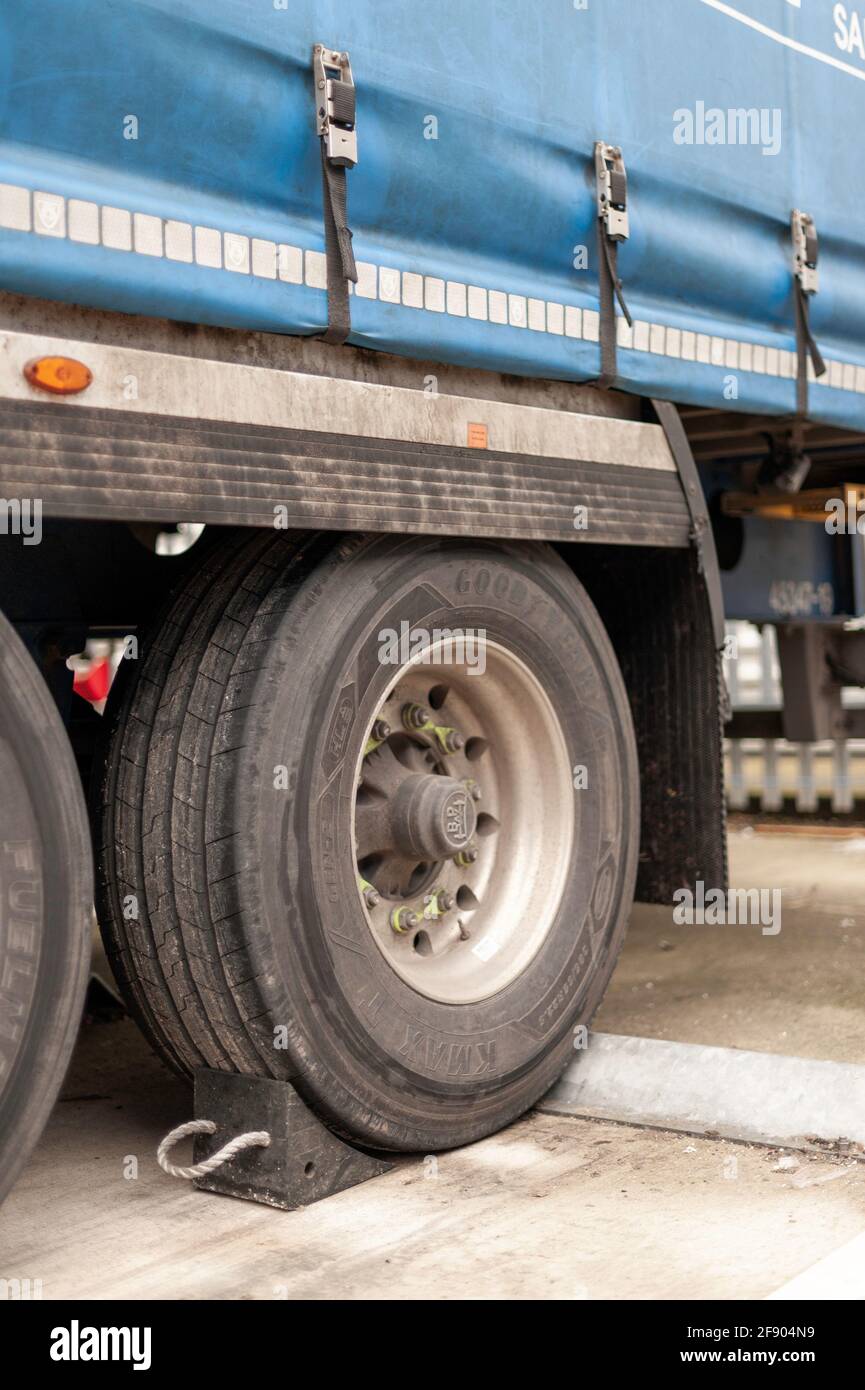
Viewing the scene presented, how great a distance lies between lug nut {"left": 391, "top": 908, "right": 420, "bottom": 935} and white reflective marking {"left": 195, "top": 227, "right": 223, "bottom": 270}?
1.61 m

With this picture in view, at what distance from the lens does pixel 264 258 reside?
3.05 m

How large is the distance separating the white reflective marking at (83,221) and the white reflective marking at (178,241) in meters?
0.16

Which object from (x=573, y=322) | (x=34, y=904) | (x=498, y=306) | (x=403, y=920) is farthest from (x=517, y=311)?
(x=34, y=904)

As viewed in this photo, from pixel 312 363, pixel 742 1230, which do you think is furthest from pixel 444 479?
pixel 742 1230

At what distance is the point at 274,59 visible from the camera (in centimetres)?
303

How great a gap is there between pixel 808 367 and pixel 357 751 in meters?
2.17

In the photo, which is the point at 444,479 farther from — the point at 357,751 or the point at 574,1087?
the point at 574,1087

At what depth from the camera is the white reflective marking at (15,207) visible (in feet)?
8.44

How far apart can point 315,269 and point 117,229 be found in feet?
1.67

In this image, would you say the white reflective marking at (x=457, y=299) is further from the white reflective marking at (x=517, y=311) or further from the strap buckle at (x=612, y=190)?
the strap buckle at (x=612, y=190)

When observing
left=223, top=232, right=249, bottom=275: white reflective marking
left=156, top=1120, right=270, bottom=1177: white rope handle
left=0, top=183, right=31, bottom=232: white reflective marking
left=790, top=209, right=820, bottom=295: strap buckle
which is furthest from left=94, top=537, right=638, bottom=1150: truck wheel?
left=790, top=209, right=820, bottom=295: strap buckle
